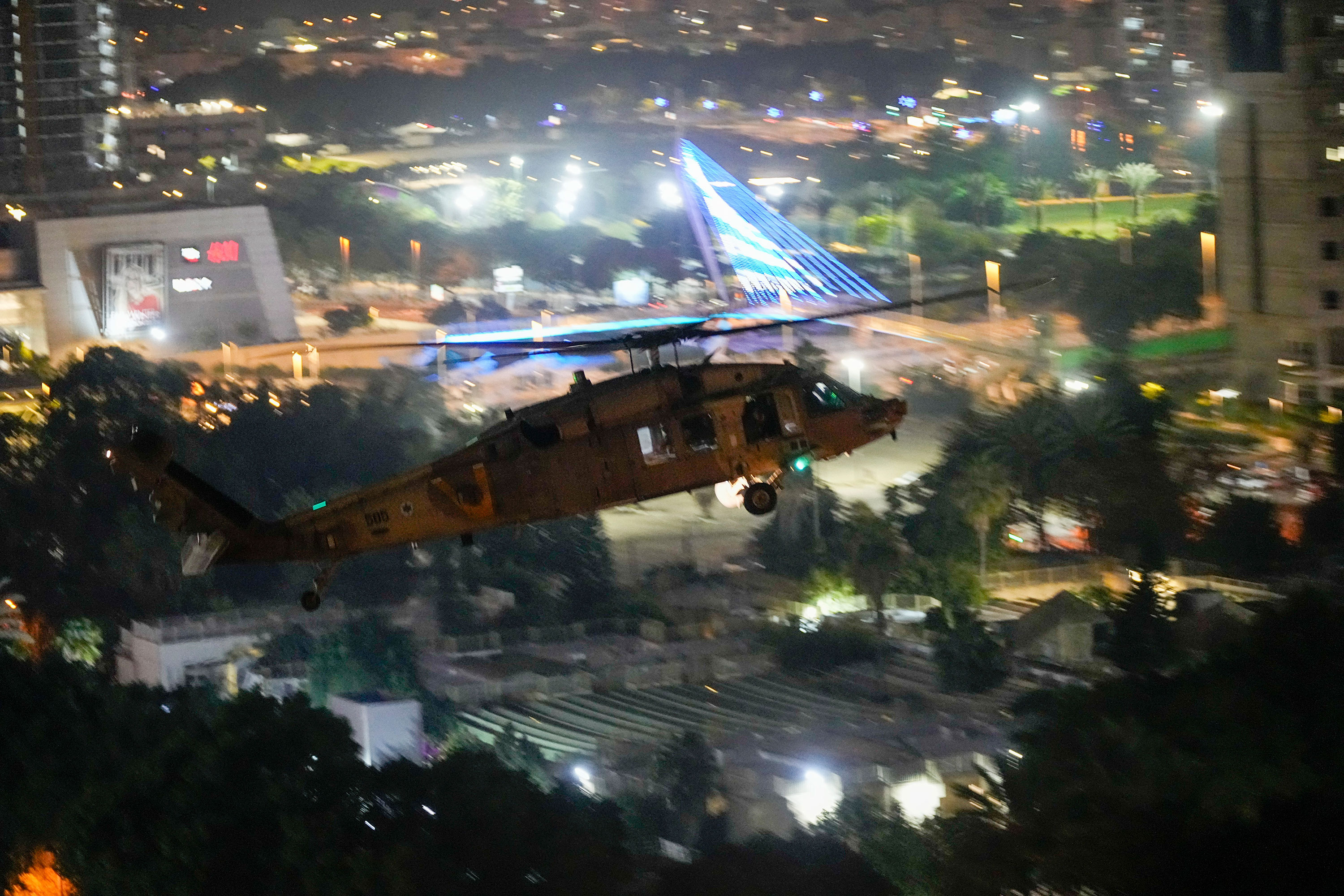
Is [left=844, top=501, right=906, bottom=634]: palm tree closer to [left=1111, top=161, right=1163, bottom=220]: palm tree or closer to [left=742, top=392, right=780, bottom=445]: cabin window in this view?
[left=742, top=392, right=780, bottom=445]: cabin window

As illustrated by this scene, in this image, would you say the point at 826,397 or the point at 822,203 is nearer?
the point at 826,397

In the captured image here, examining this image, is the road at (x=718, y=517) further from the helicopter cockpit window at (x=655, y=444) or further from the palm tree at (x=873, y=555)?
the helicopter cockpit window at (x=655, y=444)

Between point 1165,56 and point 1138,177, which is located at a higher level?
point 1165,56

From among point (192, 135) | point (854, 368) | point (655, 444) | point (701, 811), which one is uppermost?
point (192, 135)

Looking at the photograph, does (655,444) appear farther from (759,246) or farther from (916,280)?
(759,246)

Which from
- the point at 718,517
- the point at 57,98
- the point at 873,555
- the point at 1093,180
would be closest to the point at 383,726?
the point at 873,555

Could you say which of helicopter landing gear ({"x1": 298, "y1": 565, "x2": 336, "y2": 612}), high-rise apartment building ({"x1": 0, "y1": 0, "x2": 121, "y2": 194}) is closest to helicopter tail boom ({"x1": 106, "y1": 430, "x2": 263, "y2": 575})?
helicopter landing gear ({"x1": 298, "y1": 565, "x2": 336, "y2": 612})

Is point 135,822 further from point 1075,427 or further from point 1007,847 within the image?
point 1075,427
